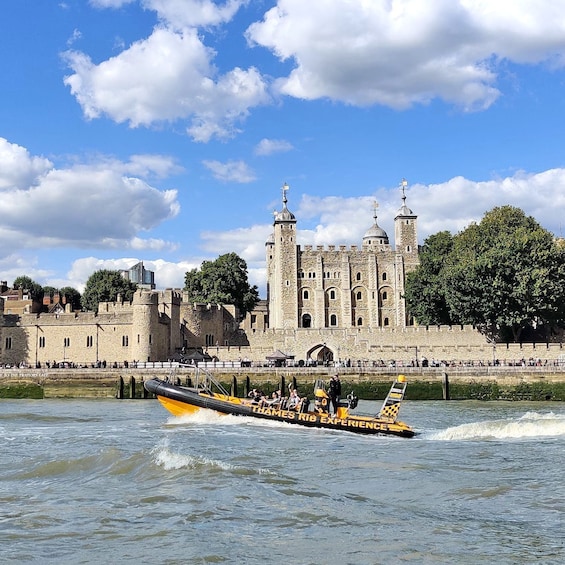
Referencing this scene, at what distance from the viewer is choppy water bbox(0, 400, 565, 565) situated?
1222cm

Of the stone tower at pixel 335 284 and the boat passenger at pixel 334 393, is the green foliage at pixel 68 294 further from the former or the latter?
the boat passenger at pixel 334 393

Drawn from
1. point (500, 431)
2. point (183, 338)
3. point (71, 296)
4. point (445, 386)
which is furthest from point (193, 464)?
point (71, 296)

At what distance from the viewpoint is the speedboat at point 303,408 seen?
87.3 ft

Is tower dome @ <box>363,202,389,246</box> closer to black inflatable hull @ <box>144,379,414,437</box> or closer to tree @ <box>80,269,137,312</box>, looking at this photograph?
tree @ <box>80,269,137,312</box>

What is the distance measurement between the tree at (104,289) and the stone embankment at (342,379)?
3199 centimetres

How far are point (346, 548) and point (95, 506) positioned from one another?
18.2 feet

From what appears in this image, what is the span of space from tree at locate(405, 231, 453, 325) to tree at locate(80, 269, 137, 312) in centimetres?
3188

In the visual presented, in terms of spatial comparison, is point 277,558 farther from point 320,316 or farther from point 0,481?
point 320,316

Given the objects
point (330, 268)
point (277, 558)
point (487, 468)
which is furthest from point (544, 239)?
point (277, 558)

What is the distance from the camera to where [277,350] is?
63.9 m

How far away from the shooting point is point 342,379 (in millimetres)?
49500

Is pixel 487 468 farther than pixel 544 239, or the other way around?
pixel 544 239

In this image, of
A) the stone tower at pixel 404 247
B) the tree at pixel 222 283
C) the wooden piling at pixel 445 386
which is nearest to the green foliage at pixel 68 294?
the tree at pixel 222 283

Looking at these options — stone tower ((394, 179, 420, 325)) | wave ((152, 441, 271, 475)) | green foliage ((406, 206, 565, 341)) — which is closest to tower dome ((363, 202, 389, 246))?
stone tower ((394, 179, 420, 325))
